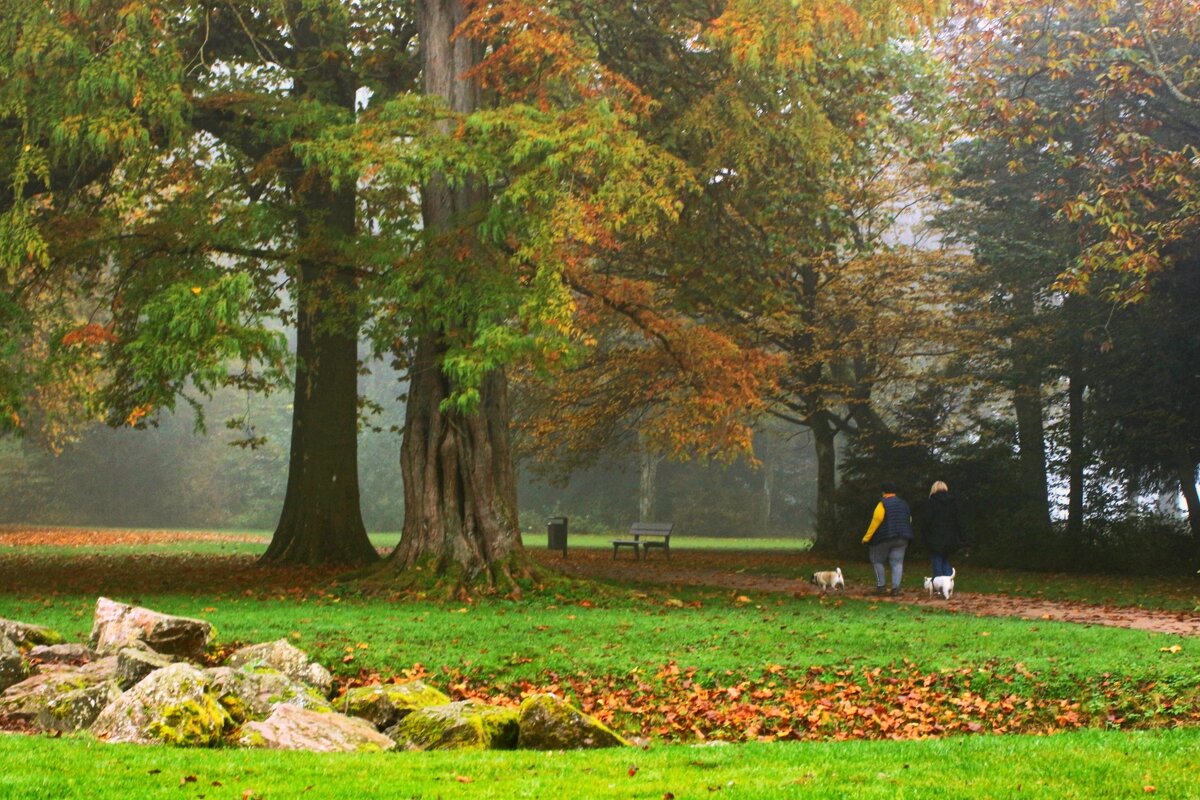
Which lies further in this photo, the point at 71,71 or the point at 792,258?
the point at 792,258

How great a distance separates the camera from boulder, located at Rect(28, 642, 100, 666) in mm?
11180

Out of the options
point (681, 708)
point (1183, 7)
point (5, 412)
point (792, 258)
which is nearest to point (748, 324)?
point (792, 258)

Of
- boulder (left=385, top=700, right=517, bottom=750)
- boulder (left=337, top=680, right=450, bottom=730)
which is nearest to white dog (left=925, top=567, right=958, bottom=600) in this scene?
boulder (left=337, top=680, right=450, bottom=730)

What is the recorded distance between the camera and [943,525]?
728 inches

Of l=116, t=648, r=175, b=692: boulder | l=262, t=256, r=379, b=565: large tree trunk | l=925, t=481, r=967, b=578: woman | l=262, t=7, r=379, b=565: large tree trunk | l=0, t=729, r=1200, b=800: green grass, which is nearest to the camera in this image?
l=0, t=729, r=1200, b=800: green grass

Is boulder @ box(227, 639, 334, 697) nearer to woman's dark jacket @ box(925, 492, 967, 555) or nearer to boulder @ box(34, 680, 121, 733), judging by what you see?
boulder @ box(34, 680, 121, 733)

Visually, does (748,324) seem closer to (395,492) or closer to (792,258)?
(792,258)

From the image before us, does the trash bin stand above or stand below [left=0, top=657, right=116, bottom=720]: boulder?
above

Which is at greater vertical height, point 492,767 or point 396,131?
point 396,131

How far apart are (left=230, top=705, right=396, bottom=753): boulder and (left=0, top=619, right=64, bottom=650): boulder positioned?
12.5 ft

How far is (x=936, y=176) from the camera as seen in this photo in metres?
22.9

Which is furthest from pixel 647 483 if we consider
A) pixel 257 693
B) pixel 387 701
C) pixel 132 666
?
pixel 387 701

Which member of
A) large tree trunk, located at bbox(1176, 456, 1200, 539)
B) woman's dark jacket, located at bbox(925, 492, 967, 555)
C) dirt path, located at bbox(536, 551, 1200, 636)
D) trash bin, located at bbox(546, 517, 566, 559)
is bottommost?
dirt path, located at bbox(536, 551, 1200, 636)

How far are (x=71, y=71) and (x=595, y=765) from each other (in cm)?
1203
